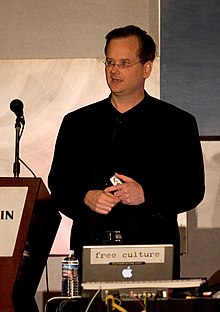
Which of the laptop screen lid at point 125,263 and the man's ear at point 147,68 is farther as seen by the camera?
the man's ear at point 147,68

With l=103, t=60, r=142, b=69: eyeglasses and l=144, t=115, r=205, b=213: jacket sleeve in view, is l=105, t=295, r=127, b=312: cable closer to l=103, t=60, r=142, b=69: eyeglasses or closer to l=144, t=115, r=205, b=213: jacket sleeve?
l=144, t=115, r=205, b=213: jacket sleeve

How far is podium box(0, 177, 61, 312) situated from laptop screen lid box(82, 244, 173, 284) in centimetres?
40

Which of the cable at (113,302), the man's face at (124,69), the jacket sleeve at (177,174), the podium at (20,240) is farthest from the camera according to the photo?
the man's face at (124,69)

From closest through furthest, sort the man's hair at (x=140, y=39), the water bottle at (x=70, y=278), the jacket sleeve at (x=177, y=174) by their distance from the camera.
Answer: the water bottle at (x=70, y=278)
the jacket sleeve at (x=177, y=174)
the man's hair at (x=140, y=39)

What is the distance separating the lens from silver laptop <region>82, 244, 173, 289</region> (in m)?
2.37

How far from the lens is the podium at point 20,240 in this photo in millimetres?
2705

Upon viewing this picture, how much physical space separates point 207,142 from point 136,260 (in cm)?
211

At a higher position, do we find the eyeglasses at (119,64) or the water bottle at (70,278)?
the eyeglasses at (119,64)

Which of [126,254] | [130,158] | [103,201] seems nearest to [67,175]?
[130,158]

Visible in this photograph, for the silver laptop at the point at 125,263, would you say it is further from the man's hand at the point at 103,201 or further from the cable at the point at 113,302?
the man's hand at the point at 103,201

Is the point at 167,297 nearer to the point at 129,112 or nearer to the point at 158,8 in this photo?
the point at 129,112

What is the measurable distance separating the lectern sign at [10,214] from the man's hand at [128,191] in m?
0.30

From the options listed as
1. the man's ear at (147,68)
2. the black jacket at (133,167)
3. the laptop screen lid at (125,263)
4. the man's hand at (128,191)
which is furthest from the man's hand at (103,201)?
the man's ear at (147,68)

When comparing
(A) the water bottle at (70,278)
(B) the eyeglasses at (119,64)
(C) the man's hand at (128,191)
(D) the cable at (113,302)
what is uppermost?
(B) the eyeglasses at (119,64)
